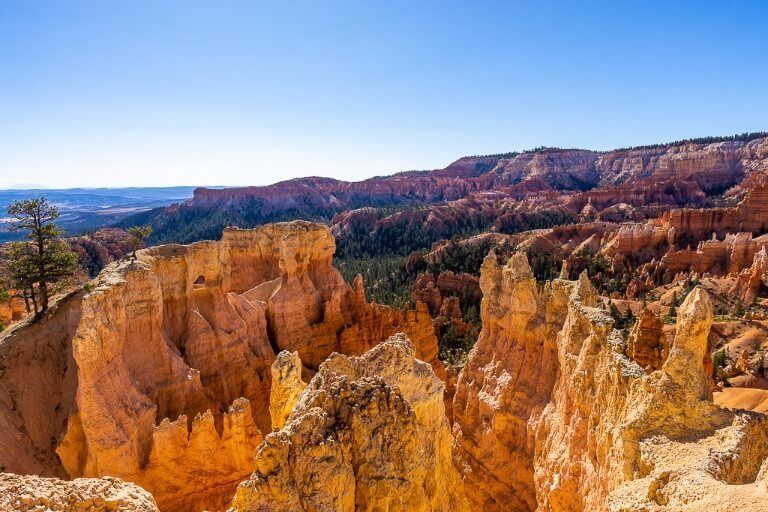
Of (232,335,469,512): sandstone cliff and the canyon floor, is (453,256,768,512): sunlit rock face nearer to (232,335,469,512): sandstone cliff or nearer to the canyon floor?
the canyon floor

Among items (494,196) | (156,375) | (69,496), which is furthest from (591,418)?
(494,196)

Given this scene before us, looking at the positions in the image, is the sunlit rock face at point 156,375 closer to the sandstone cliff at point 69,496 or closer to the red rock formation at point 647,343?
the sandstone cliff at point 69,496

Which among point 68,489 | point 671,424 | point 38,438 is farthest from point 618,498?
point 38,438

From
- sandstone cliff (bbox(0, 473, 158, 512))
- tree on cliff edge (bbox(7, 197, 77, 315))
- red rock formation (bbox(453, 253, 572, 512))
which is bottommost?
red rock formation (bbox(453, 253, 572, 512))

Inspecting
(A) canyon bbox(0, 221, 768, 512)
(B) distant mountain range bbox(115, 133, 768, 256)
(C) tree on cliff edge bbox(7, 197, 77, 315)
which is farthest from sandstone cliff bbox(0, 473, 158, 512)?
(B) distant mountain range bbox(115, 133, 768, 256)

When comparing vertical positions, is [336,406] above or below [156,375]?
above

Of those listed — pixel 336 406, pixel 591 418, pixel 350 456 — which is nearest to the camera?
pixel 350 456

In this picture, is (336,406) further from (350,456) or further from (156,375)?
(156,375)
